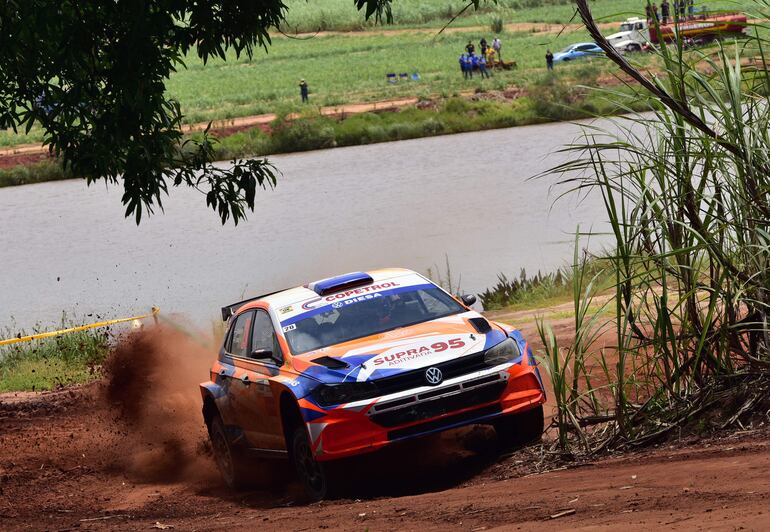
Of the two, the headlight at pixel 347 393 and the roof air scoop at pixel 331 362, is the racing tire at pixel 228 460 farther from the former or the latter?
the headlight at pixel 347 393

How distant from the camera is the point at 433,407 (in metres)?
8.72

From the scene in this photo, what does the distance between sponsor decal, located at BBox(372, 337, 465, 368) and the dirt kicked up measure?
0.96 metres

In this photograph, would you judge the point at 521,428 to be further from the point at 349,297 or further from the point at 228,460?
the point at 228,460

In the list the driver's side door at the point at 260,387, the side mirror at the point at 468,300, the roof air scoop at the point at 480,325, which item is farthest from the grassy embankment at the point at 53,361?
the roof air scoop at the point at 480,325

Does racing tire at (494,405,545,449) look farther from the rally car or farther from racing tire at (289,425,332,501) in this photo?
racing tire at (289,425,332,501)

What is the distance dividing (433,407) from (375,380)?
1.53 feet

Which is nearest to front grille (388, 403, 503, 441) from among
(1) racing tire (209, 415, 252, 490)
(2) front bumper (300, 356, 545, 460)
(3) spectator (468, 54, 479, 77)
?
(2) front bumper (300, 356, 545, 460)

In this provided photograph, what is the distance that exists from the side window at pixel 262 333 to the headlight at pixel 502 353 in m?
1.98

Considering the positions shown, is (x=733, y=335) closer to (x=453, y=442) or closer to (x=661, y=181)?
(x=661, y=181)

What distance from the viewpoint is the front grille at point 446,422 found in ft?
28.4

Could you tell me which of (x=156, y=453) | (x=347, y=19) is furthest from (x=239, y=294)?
(x=347, y=19)

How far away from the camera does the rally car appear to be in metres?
8.67

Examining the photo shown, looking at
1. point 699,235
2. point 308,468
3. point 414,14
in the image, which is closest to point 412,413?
point 308,468

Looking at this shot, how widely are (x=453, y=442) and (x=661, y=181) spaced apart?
3.29 m
